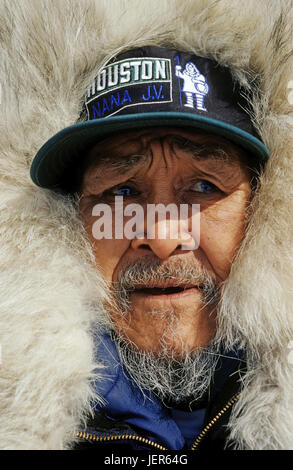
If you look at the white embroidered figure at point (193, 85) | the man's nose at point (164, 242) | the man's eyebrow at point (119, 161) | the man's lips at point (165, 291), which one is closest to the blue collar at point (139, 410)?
the man's lips at point (165, 291)

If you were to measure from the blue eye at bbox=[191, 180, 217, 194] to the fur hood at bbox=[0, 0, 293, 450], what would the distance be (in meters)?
0.12

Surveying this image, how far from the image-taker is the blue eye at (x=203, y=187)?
3.87 feet

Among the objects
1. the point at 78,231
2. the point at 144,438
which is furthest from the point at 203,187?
the point at 144,438

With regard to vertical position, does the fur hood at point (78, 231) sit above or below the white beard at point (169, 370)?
above

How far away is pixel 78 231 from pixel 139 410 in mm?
475

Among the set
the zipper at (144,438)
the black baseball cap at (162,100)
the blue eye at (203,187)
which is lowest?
the zipper at (144,438)

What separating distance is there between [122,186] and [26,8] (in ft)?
1.66

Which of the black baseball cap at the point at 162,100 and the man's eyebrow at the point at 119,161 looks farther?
the man's eyebrow at the point at 119,161

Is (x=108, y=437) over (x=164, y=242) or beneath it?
beneath

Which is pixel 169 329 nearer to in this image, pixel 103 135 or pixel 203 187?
pixel 203 187

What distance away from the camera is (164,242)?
1094 millimetres

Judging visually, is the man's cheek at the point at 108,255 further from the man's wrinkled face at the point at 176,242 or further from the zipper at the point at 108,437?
the zipper at the point at 108,437

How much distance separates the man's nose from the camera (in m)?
1.10

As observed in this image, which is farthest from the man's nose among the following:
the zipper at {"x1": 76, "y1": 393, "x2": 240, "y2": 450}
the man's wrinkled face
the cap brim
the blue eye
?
the zipper at {"x1": 76, "y1": 393, "x2": 240, "y2": 450}
